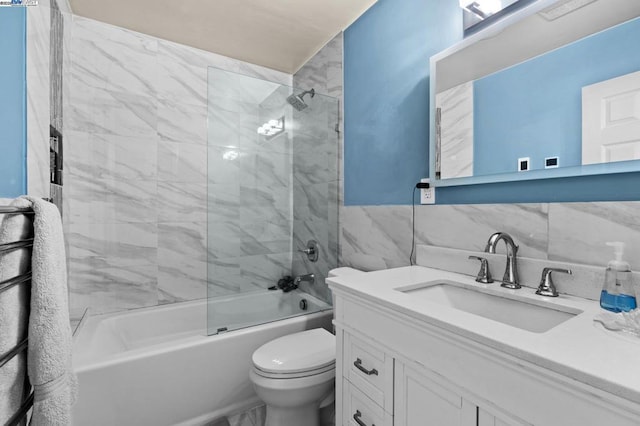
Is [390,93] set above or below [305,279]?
above

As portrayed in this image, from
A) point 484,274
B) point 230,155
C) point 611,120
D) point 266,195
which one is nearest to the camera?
point 611,120

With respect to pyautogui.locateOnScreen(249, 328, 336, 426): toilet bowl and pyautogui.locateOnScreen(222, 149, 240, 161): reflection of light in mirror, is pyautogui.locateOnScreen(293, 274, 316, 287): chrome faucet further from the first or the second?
pyautogui.locateOnScreen(222, 149, 240, 161): reflection of light in mirror

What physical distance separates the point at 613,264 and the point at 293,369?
124cm

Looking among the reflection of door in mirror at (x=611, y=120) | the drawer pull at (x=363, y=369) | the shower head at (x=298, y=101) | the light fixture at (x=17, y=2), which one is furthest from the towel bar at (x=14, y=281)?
the shower head at (x=298, y=101)

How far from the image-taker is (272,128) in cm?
208

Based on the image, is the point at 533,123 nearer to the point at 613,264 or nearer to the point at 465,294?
the point at 613,264

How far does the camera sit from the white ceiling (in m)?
1.86

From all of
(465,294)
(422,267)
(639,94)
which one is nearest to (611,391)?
(465,294)

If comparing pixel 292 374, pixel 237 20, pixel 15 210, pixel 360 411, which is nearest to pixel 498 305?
pixel 360 411

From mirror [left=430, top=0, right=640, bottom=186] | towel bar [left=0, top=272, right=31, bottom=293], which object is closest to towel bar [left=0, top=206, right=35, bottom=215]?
towel bar [left=0, top=272, right=31, bottom=293]

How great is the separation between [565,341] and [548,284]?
1.47ft

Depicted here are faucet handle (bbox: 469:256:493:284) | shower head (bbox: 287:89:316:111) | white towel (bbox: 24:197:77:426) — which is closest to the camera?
white towel (bbox: 24:197:77:426)

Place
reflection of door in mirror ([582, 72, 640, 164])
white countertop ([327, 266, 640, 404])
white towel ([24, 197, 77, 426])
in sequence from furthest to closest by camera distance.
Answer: reflection of door in mirror ([582, 72, 640, 164]) < white towel ([24, 197, 77, 426]) < white countertop ([327, 266, 640, 404])

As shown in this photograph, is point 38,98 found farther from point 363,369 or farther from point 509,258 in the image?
point 509,258
